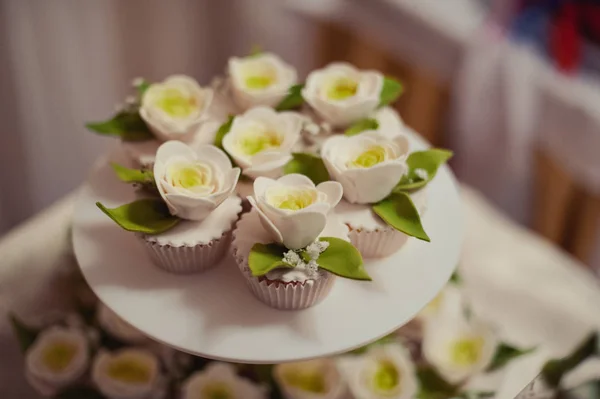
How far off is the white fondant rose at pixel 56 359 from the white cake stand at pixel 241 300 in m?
0.20

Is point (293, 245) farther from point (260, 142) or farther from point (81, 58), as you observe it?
point (81, 58)

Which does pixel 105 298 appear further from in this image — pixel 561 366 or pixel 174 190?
pixel 561 366

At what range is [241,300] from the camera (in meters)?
0.67

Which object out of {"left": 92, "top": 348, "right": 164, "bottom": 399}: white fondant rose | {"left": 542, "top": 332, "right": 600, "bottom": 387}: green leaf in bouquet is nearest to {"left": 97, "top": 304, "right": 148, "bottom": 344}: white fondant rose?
{"left": 92, "top": 348, "right": 164, "bottom": 399}: white fondant rose

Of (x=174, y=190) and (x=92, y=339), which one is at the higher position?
(x=174, y=190)

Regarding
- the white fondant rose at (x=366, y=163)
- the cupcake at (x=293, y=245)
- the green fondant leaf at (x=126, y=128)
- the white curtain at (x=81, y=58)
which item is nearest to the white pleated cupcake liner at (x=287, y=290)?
the cupcake at (x=293, y=245)

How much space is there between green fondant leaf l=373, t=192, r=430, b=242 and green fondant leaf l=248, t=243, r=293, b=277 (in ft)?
0.39

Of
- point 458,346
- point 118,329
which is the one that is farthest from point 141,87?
point 458,346

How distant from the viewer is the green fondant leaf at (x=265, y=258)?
1.98 ft

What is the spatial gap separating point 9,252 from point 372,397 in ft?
1.87

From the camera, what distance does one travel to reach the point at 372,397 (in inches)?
31.3

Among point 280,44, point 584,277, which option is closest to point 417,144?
point 584,277

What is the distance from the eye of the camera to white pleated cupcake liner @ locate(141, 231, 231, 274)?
0.66m

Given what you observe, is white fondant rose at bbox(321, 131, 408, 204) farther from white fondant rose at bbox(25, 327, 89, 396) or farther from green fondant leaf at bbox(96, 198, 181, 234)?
white fondant rose at bbox(25, 327, 89, 396)
